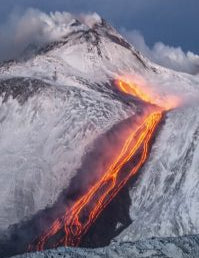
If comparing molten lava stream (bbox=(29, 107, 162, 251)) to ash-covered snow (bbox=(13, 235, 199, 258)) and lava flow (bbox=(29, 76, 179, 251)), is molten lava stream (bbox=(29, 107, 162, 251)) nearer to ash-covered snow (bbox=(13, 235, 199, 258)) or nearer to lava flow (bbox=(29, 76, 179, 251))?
lava flow (bbox=(29, 76, 179, 251))

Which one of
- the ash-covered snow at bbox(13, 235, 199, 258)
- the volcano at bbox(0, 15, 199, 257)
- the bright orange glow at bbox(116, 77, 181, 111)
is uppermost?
the bright orange glow at bbox(116, 77, 181, 111)

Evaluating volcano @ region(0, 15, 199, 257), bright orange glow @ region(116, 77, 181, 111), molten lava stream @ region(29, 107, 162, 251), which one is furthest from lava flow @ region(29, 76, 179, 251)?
bright orange glow @ region(116, 77, 181, 111)

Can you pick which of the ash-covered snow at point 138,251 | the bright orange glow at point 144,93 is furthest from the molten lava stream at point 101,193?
the ash-covered snow at point 138,251

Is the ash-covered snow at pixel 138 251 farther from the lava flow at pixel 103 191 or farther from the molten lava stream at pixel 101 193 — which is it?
the molten lava stream at pixel 101 193

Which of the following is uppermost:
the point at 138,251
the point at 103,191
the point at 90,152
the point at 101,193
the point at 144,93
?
the point at 144,93

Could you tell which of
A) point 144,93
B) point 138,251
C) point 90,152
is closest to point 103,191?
point 90,152

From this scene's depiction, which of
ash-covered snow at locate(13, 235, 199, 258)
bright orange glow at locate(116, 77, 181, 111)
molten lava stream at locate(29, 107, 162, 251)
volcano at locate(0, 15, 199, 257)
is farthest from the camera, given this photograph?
bright orange glow at locate(116, 77, 181, 111)

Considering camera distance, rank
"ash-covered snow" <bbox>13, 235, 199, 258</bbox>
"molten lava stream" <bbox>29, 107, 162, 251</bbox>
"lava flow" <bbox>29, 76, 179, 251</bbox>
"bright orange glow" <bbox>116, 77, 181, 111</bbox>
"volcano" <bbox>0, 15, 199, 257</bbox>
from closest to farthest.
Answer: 1. "ash-covered snow" <bbox>13, 235, 199, 258</bbox>
2. "lava flow" <bbox>29, 76, 179, 251</bbox>
3. "molten lava stream" <bbox>29, 107, 162, 251</bbox>
4. "volcano" <bbox>0, 15, 199, 257</bbox>
5. "bright orange glow" <bbox>116, 77, 181, 111</bbox>

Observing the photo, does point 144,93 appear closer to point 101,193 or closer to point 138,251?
point 101,193
